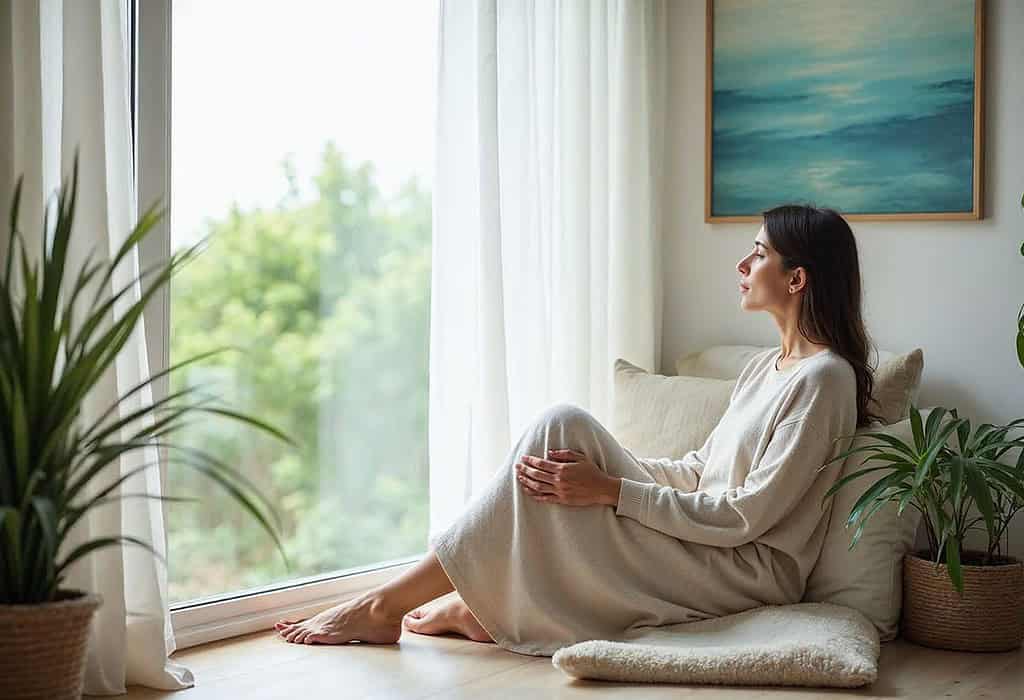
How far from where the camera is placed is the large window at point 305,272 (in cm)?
293

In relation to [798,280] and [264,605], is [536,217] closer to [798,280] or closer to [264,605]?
[798,280]

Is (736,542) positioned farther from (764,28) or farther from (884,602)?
(764,28)

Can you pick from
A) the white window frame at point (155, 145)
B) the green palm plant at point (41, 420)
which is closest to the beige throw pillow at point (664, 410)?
the white window frame at point (155, 145)

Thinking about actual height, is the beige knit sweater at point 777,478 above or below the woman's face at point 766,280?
below

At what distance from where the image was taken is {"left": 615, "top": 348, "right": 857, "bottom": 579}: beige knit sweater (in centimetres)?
292

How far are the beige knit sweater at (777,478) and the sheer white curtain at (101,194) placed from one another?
3.55 ft

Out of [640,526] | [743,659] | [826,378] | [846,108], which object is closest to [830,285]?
[826,378]

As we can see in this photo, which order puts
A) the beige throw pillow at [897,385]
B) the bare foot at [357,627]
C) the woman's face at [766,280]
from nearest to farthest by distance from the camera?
the bare foot at [357,627]
the woman's face at [766,280]
the beige throw pillow at [897,385]

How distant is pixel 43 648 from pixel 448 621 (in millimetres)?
1335

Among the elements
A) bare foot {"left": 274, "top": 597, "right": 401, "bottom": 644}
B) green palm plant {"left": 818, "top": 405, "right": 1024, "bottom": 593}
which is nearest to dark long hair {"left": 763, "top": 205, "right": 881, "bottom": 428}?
green palm plant {"left": 818, "top": 405, "right": 1024, "bottom": 593}

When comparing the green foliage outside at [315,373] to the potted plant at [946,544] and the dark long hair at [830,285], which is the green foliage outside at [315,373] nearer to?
the dark long hair at [830,285]

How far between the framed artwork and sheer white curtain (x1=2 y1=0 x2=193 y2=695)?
208cm

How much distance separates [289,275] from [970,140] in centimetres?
197

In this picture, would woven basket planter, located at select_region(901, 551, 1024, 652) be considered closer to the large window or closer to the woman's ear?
the woman's ear
